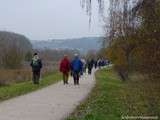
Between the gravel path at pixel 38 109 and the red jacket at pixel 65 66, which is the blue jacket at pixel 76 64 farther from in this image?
the gravel path at pixel 38 109

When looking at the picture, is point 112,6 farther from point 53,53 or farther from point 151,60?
point 53,53

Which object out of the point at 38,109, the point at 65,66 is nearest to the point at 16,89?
the point at 65,66

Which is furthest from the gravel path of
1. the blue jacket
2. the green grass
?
the blue jacket

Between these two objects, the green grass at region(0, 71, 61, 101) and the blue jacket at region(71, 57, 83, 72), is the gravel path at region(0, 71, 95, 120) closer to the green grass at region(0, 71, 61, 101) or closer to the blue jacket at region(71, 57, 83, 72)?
the green grass at region(0, 71, 61, 101)

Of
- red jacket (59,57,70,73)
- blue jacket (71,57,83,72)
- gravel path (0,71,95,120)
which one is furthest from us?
red jacket (59,57,70,73)

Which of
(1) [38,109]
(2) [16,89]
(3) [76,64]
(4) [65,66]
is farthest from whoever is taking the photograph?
(4) [65,66]

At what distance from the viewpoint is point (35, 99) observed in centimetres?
2069

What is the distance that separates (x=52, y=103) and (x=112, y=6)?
25.2ft

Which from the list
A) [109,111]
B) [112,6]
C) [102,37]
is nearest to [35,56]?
[109,111]

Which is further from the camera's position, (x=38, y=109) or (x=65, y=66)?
(x=65, y=66)

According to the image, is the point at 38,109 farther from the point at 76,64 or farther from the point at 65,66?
the point at 65,66

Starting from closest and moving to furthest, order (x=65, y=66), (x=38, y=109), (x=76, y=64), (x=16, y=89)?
(x=38, y=109)
(x=16, y=89)
(x=76, y=64)
(x=65, y=66)

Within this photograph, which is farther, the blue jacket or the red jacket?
the red jacket

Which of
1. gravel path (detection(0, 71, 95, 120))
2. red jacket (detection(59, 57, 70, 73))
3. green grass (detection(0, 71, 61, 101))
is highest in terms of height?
gravel path (detection(0, 71, 95, 120))
